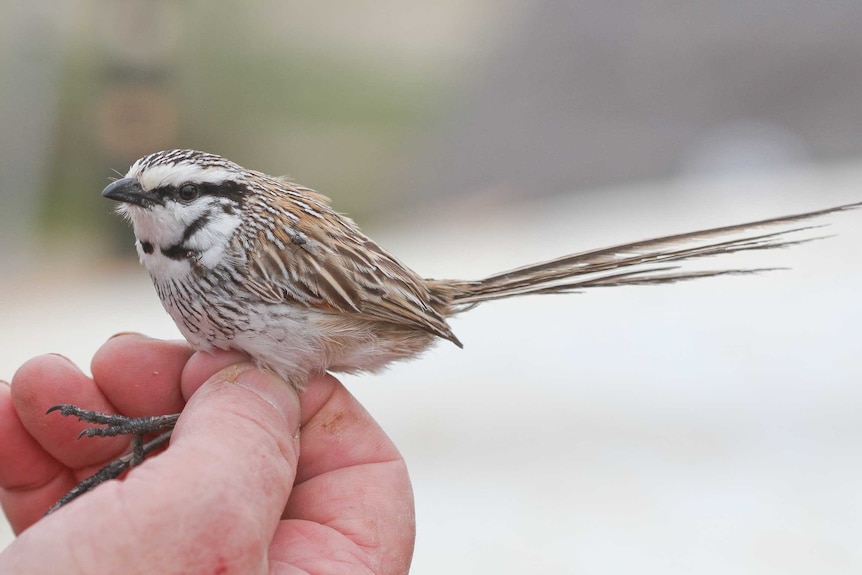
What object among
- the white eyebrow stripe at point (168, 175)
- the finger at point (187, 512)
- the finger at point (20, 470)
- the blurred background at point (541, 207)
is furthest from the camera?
the blurred background at point (541, 207)

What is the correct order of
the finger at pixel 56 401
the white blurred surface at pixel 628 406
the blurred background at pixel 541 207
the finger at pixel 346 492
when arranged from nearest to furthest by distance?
1. the finger at pixel 346 492
2. the finger at pixel 56 401
3. the white blurred surface at pixel 628 406
4. the blurred background at pixel 541 207

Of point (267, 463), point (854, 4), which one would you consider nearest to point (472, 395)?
point (267, 463)

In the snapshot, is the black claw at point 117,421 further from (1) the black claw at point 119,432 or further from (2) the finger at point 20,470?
(2) the finger at point 20,470

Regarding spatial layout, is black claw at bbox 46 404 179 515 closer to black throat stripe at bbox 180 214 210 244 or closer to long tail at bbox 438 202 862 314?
black throat stripe at bbox 180 214 210 244

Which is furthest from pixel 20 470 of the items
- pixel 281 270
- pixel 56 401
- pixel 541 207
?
pixel 541 207

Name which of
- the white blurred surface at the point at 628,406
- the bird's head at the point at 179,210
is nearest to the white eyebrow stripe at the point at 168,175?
the bird's head at the point at 179,210

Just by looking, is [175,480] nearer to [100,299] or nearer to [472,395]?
[472,395]

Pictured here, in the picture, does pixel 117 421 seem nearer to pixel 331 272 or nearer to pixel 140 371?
pixel 140 371
